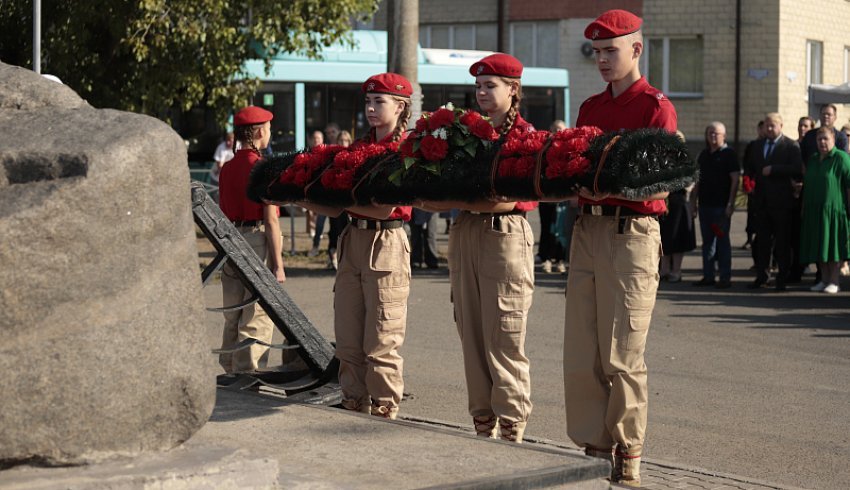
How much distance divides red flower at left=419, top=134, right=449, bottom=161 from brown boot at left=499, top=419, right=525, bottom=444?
4.45 feet

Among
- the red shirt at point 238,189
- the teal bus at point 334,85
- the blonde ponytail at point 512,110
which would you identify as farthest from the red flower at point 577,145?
the teal bus at point 334,85

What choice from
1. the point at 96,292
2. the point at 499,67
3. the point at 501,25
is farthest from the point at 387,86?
the point at 501,25

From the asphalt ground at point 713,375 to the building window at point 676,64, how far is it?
22.3 metres

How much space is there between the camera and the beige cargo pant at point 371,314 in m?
7.28

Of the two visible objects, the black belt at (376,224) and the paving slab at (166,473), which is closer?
the paving slab at (166,473)

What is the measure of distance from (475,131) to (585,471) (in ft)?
5.78

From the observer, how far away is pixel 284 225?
2588 cm

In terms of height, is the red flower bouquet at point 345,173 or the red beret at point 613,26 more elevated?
the red beret at point 613,26

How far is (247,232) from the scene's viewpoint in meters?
9.11

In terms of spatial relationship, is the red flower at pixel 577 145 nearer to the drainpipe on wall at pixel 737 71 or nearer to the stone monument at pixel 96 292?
the stone monument at pixel 96 292

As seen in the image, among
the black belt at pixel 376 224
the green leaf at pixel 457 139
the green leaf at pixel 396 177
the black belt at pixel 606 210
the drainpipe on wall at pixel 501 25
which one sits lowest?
the black belt at pixel 376 224

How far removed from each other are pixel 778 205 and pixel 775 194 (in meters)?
0.13

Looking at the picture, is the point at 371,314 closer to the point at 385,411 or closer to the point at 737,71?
the point at 385,411

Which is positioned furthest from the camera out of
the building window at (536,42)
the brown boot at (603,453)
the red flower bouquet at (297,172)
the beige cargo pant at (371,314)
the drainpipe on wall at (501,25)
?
the drainpipe on wall at (501,25)
